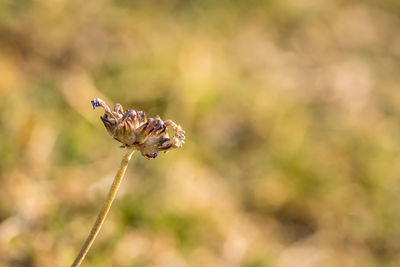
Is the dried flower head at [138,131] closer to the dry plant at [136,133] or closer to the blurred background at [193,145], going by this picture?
the dry plant at [136,133]

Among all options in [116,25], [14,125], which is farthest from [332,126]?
[14,125]

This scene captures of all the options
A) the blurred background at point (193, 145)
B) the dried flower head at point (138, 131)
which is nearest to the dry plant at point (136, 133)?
the dried flower head at point (138, 131)

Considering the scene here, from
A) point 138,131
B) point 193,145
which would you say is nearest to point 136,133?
point 138,131

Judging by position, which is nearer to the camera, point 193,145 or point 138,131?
point 138,131

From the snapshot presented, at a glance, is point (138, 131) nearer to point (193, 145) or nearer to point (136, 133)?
point (136, 133)

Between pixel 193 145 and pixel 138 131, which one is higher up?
pixel 193 145

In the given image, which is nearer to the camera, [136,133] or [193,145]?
[136,133]
